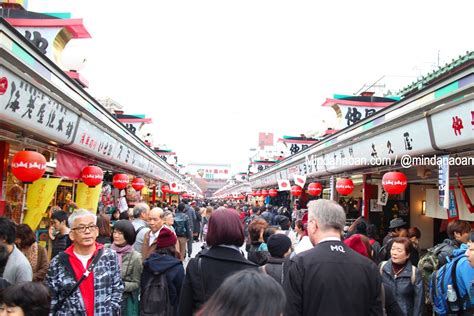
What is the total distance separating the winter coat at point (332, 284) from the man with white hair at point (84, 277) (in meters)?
1.85

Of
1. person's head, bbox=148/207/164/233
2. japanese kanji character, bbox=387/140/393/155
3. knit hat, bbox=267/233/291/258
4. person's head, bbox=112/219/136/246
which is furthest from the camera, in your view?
japanese kanji character, bbox=387/140/393/155

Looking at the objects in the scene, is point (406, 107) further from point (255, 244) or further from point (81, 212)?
point (81, 212)

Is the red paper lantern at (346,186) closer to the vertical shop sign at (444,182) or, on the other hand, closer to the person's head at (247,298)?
the vertical shop sign at (444,182)

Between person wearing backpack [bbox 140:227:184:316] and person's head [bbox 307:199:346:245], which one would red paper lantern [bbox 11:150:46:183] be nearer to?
person wearing backpack [bbox 140:227:184:316]

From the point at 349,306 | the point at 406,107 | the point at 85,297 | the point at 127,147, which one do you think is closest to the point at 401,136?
the point at 406,107

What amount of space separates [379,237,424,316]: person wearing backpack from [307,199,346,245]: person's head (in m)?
1.95

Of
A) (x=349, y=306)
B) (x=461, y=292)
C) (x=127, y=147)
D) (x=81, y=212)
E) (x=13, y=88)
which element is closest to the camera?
(x=349, y=306)

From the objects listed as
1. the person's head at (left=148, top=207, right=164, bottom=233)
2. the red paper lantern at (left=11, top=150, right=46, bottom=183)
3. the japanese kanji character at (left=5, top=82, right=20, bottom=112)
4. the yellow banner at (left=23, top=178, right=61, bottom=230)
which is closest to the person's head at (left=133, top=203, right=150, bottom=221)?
the yellow banner at (left=23, top=178, right=61, bottom=230)

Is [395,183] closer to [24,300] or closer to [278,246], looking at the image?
[278,246]

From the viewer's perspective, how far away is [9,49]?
490 cm

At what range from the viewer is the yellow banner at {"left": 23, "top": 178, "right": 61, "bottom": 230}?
729 cm

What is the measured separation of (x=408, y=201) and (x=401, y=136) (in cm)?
649

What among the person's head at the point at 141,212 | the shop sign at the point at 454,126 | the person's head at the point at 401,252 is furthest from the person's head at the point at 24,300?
the shop sign at the point at 454,126

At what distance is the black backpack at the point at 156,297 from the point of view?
465cm
